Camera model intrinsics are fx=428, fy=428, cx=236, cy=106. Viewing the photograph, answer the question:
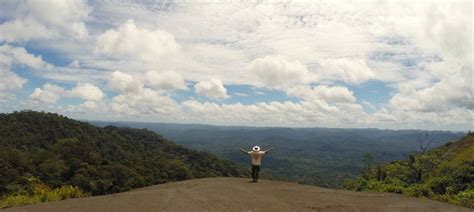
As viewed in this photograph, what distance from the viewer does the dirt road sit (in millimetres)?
14188

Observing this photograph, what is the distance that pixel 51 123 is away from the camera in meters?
137

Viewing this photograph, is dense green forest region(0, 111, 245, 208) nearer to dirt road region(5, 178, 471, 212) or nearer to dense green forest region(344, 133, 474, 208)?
dirt road region(5, 178, 471, 212)

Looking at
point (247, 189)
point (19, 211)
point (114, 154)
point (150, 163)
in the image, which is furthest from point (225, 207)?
point (114, 154)

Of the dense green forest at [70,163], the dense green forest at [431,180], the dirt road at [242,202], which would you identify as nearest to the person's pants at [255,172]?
the dirt road at [242,202]

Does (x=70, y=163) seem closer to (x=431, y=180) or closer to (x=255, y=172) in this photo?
(x=255, y=172)

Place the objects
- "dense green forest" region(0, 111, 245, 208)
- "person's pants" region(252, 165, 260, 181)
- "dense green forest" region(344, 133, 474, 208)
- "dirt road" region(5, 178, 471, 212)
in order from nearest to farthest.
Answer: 1. "dirt road" region(5, 178, 471, 212)
2. "person's pants" region(252, 165, 260, 181)
3. "dense green forest" region(344, 133, 474, 208)
4. "dense green forest" region(0, 111, 245, 208)

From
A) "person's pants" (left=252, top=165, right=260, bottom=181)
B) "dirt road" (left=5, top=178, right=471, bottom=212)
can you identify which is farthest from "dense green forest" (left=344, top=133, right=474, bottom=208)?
"person's pants" (left=252, top=165, right=260, bottom=181)

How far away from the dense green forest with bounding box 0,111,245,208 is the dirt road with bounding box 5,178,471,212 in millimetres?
3301

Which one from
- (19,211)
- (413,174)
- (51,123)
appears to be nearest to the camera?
(19,211)

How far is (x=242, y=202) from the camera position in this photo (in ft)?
49.7

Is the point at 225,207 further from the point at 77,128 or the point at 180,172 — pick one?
Result: the point at 77,128

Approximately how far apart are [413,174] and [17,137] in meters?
106

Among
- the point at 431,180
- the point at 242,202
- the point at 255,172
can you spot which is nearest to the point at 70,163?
the point at 255,172

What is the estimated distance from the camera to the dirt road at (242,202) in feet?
46.5
